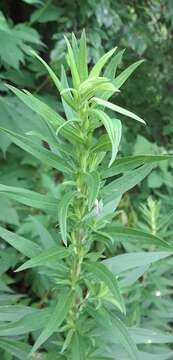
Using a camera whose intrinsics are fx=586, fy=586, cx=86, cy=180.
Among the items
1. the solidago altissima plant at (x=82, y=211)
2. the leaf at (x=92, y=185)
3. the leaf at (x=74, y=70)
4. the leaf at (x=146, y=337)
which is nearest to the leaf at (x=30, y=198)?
the solidago altissima plant at (x=82, y=211)

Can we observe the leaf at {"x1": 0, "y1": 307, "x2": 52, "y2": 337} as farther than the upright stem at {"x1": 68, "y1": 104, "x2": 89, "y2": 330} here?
Yes

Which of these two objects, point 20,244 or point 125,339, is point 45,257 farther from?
point 125,339

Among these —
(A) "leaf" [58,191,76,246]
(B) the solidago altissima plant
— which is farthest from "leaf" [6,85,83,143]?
(A) "leaf" [58,191,76,246]

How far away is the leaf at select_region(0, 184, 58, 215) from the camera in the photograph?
107 cm

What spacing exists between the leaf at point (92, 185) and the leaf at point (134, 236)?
12 cm

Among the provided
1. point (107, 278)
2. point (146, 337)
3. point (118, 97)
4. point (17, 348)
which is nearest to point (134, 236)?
point (107, 278)

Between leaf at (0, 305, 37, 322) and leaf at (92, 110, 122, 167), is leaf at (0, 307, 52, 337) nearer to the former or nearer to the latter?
leaf at (0, 305, 37, 322)

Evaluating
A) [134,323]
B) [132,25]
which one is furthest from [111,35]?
[134,323]

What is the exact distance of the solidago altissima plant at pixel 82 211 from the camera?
1.03 meters

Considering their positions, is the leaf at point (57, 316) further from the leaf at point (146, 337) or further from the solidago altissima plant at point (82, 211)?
the leaf at point (146, 337)

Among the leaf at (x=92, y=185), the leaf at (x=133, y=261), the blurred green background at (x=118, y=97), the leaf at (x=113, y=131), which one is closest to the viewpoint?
the leaf at (x=113, y=131)

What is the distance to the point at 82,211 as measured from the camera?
44.3 inches

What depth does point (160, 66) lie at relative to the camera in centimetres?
358

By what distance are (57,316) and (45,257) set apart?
0.41 ft
